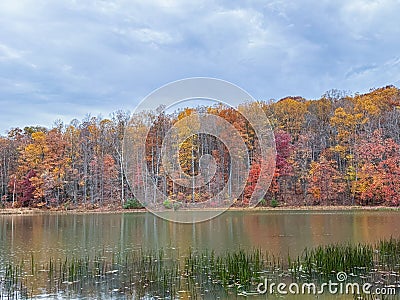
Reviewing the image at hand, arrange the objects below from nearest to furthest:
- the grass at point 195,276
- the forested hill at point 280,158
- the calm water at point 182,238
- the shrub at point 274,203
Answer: the grass at point 195,276 < the calm water at point 182,238 < the forested hill at point 280,158 < the shrub at point 274,203

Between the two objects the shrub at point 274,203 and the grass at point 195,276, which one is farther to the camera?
the shrub at point 274,203

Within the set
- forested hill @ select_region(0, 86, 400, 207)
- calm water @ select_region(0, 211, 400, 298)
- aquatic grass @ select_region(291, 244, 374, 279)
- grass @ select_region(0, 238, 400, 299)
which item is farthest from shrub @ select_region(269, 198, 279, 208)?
aquatic grass @ select_region(291, 244, 374, 279)

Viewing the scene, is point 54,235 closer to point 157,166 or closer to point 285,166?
point 157,166

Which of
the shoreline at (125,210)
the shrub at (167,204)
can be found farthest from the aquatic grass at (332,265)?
the shoreline at (125,210)

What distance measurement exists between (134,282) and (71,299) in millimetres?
1294

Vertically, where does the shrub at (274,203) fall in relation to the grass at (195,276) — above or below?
above

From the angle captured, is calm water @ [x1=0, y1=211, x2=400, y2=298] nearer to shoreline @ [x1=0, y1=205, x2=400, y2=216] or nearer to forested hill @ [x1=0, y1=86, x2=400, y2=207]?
forested hill @ [x1=0, y1=86, x2=400, y2=207]

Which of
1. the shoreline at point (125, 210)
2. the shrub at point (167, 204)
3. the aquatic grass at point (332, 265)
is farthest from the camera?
the shoreline at point (125, 210)

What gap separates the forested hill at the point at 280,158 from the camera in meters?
29.0

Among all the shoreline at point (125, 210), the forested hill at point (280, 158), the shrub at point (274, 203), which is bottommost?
the shoreline at point (125, 210)

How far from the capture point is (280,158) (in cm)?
3111

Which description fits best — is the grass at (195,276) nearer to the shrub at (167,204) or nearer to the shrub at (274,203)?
the shrub at (167,204)

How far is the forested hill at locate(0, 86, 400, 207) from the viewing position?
29047mm

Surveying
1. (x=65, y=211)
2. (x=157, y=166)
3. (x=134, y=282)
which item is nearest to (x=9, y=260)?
(x=134, y=282)
